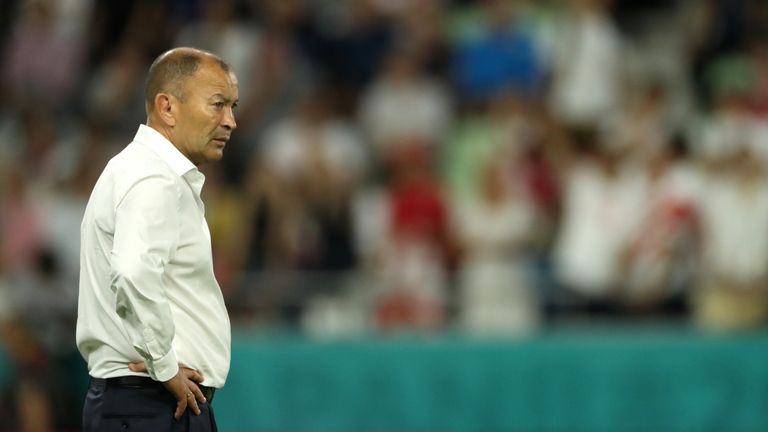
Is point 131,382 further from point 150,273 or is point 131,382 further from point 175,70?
point 175,70

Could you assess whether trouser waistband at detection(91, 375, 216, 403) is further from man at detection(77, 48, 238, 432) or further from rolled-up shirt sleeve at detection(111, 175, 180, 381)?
rolled-up shirt sleeve at detection(111, 175, 180, 381)

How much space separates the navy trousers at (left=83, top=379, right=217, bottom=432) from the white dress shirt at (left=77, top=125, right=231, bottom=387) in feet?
0.21

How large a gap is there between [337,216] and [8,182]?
2.60 m

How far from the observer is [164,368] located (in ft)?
14.5

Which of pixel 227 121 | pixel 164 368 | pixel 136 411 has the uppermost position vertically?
pixel 227 121

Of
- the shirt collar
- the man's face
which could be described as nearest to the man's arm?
the shirt collar

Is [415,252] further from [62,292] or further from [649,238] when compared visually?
[62,292]

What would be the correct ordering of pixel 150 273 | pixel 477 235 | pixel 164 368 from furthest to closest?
pixel 477 235 < pixel 164 368 < pixel 150 273

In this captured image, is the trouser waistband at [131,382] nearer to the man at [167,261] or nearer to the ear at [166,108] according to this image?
the man at [167,261]

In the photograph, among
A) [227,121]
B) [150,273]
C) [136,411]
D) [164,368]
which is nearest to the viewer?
[150,273]

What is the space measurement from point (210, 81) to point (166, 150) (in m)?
0.26

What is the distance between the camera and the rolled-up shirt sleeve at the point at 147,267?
4.29 meters

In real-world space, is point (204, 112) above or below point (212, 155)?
above

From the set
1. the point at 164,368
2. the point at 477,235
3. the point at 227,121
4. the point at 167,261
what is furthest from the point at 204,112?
the point at 477,235
